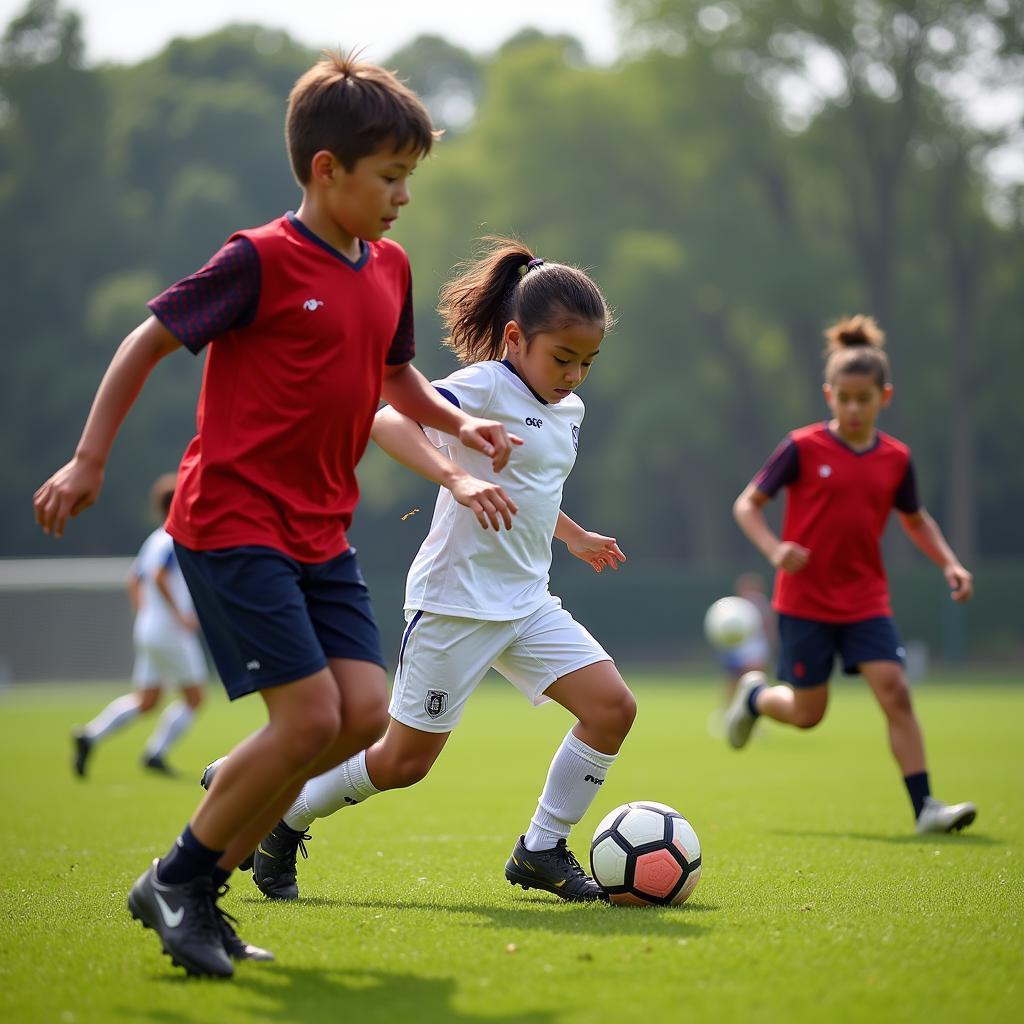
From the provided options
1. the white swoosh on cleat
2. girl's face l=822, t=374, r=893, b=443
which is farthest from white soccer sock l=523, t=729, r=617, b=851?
girl's face l=822, t=374, r=893, b=443

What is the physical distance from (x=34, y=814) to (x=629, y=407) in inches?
1255

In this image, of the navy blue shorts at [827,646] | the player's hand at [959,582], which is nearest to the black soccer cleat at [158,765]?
the navy blue shorts at [827,646]

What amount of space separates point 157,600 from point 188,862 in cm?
907

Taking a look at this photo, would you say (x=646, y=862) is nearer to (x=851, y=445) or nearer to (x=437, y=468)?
(x=437, y=468)

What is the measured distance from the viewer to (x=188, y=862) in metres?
4.06

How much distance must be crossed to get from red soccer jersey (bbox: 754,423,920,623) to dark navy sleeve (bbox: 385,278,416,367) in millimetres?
3614

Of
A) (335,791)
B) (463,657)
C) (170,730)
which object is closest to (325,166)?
(463,657)

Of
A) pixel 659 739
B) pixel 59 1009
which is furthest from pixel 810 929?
pixel 659 739

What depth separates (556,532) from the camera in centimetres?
576

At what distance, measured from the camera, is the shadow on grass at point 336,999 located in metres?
3.52

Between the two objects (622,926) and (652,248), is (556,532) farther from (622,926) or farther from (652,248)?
(652,248)

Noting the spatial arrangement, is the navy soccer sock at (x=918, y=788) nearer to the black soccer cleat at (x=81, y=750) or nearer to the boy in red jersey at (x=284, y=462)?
the boy in red jersey at (x=284, y=462)

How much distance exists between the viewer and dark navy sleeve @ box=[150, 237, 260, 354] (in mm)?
4008

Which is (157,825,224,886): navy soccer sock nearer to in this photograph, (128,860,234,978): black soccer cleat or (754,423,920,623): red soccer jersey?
(128,860,234,978): black soccer cleat
